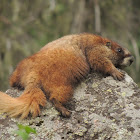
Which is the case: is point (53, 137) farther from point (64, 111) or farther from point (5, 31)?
point (5, 31)

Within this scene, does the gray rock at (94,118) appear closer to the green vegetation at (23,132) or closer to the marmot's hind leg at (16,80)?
the marmot's hind leg at (16,80)

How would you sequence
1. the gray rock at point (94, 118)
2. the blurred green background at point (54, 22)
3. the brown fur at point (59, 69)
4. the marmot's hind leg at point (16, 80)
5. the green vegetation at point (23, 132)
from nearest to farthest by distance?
the green vegetation at point (23, 132)
the gray rock at point (94, 118)
the brown fur at point (59, 69)
the marmot's hind leg at point (16, 80)
the blurred green background at point (54, 22)

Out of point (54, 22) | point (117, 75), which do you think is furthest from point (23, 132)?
point (54, 22)

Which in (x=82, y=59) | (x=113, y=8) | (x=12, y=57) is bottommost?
(x=12, y=57)

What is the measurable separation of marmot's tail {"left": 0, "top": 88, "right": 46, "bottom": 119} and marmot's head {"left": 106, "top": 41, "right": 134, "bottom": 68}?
196 centimetres

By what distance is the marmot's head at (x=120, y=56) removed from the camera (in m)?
5.93

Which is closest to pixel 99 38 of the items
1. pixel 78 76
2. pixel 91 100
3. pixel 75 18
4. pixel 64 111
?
pixel 78 76

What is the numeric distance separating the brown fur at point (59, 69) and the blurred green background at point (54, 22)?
12.1 ft

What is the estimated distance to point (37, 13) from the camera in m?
10.5

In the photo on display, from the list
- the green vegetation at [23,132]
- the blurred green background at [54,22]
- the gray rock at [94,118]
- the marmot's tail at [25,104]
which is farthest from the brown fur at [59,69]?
the blurred green background at [54,22]

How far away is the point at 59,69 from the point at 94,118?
109cm

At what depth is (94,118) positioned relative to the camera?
429cm

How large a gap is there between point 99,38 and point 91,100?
69.3 inches

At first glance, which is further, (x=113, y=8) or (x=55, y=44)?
(x=113, y=8)
